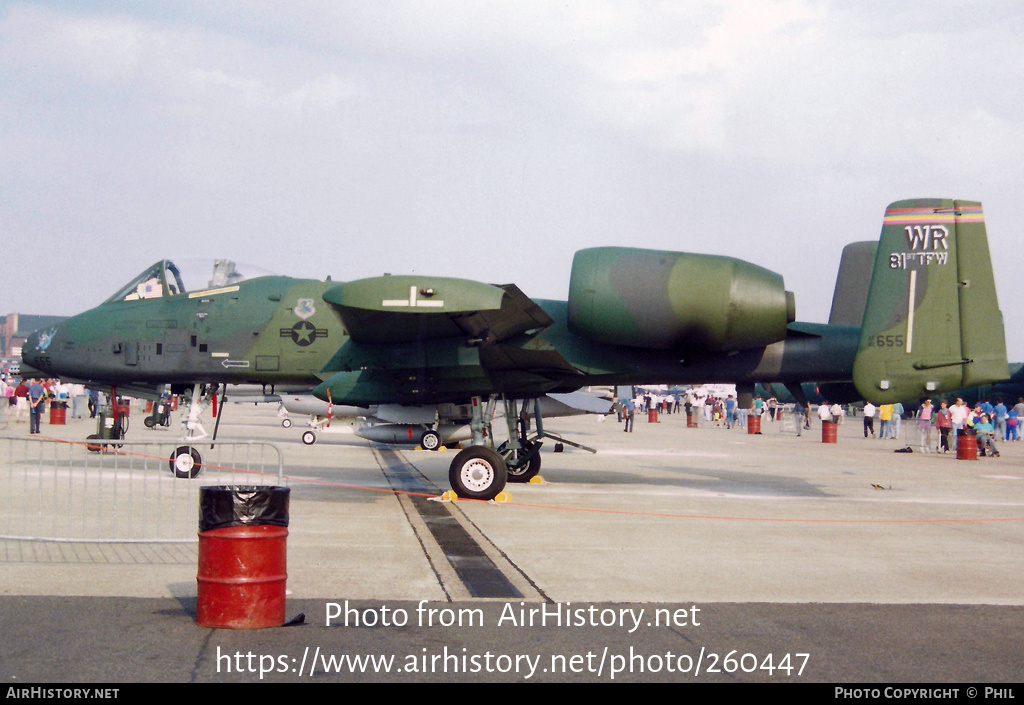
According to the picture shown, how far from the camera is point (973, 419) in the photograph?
27172mm

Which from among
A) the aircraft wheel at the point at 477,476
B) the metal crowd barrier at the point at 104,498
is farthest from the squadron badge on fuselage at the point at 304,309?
the aircraft wheel at the point at 477,476

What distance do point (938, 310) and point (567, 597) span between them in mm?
7219

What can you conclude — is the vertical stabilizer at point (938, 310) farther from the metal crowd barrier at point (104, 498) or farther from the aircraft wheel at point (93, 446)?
the aircraft wheel at point (93, 446)

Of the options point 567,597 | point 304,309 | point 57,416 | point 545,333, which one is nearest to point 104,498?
point 304,309

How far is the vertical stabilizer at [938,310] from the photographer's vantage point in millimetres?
11203

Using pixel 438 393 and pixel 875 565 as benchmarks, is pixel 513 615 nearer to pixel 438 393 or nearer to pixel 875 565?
pixel 875 565

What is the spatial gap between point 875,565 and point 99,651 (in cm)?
621

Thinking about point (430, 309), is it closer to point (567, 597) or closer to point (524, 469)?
point (567, 597)

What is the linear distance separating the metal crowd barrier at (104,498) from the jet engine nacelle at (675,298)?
4.20 metres

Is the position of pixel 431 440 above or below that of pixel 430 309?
below

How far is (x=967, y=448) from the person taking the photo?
2450 cm

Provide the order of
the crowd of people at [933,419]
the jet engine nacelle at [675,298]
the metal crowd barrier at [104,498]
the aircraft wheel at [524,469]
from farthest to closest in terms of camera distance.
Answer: the crowd of people at [933,419] < the aircraft wheel at [524,469] < the jet engine nacelle at [675,298] < the metal crowd barrier at [104,498]
